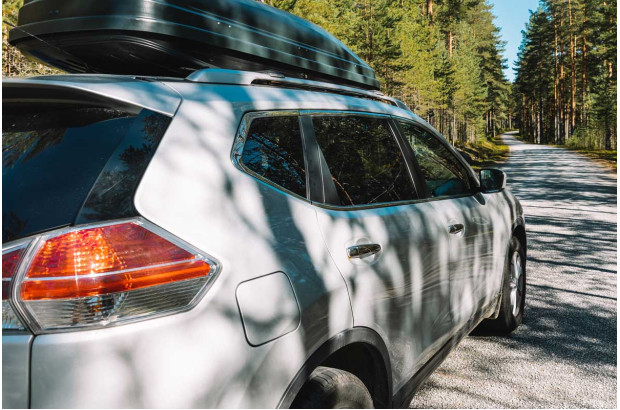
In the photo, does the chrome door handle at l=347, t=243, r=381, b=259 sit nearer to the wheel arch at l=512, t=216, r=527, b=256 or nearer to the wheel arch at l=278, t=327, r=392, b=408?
the wheel arch at l=278, t=327, r=392, b=408

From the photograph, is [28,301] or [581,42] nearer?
[28,301]

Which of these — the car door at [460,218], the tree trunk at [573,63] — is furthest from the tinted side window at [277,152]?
the tree trunk at [573,63]

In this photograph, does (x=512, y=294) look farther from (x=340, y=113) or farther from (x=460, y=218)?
Result: (x=340, y=113)

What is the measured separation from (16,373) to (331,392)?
109cm

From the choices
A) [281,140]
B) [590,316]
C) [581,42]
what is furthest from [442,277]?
[581,42]

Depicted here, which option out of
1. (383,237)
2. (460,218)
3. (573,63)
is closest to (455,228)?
(460,218)

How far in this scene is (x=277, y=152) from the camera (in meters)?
2.12

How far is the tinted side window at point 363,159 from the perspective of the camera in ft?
7.99

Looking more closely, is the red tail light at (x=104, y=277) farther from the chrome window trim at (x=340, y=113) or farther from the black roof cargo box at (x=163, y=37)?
the black roof cargo box at (x=163, y=37)

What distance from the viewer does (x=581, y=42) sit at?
60.2m

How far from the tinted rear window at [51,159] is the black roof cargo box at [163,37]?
96 cm

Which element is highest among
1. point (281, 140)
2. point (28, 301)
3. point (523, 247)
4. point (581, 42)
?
point (581, 42)

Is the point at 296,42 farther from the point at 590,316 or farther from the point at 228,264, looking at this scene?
the point at 590,316

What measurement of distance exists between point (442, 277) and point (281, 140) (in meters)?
1.37
